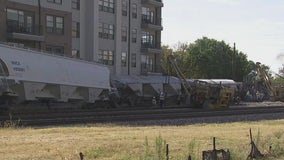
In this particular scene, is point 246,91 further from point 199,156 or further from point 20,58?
point 199,156

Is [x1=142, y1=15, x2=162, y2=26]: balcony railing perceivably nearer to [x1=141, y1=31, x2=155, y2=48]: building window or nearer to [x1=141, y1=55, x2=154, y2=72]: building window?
[x1=141, y1=31, x2=155, y2=48]: building window

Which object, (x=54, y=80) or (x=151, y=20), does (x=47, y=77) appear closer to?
(x=54, y=80)

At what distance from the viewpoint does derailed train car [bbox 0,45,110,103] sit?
32.0 metres

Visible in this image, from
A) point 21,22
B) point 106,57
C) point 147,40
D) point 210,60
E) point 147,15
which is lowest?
point 106,57

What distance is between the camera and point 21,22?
5856 cm

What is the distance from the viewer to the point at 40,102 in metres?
37.8

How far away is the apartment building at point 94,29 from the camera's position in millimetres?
58281

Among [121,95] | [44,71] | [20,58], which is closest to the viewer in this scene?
[20,58]

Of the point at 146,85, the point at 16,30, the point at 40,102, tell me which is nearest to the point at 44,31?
the point at 16,30

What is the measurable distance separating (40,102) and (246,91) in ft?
145

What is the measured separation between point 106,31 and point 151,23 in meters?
11.2

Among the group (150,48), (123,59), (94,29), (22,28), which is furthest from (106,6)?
(22,28)

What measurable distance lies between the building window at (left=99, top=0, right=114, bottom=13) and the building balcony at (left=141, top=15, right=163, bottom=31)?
25.7ft

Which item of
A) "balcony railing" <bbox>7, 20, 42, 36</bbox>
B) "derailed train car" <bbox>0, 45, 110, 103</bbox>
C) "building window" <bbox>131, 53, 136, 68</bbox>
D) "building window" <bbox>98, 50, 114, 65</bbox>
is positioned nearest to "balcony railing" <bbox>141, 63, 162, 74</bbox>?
"building window" <bbox>131, 53, 136, 68</bbox>
